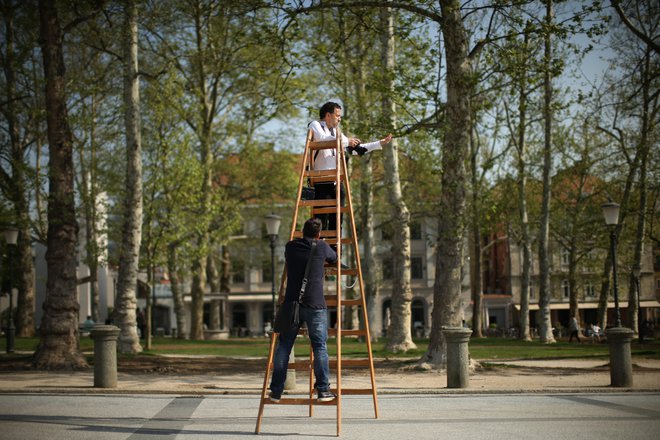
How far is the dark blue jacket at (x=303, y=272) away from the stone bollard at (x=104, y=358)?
6572 mm

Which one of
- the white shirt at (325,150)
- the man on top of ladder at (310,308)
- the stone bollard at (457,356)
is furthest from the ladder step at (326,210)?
the stone bollard at (457,356)

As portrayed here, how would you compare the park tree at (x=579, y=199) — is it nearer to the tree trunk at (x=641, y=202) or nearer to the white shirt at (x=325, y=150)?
the tree trunk at (x=641, y=202)

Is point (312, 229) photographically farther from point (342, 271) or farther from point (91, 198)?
point (91, 198)

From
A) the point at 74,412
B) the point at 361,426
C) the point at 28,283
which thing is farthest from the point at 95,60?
the point at 361,426

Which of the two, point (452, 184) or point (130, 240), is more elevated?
point (452, 184)

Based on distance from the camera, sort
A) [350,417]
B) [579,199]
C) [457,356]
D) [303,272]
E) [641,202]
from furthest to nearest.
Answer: [579,199], [641,202], [457,356], [350,417], [303,272]

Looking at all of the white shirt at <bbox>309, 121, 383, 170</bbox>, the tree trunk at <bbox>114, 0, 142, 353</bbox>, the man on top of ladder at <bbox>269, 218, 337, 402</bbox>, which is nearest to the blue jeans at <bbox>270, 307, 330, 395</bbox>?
the man on top of ladder at <bbox>269, 218, 337, 402</bbox>

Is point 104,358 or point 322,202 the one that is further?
point 104,358

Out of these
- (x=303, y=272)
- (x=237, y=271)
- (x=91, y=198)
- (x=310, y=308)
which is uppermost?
(x=91, y=198)

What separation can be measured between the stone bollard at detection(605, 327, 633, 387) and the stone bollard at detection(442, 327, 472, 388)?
2639mm

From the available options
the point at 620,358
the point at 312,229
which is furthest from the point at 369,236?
the point at 312,229

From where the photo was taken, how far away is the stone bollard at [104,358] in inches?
551

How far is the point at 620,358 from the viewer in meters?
14.1

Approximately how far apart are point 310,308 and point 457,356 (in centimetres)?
598
